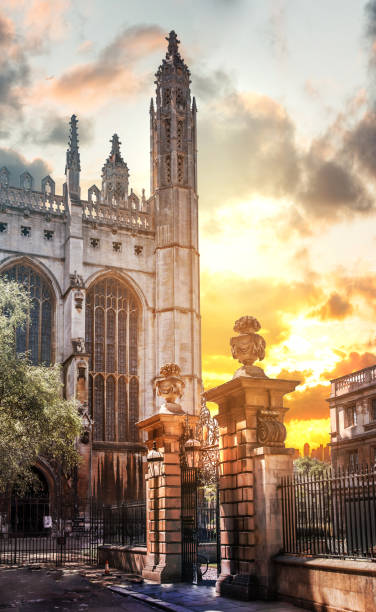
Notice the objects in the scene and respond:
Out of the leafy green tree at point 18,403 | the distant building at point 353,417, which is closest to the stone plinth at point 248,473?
the leafy green tree at point 18,403

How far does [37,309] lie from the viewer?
39.9 metres

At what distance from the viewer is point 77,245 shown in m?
40.2

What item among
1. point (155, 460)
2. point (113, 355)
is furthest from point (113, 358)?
point (155, 460)

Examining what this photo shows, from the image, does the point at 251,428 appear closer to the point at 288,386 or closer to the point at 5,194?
the point at 288,386

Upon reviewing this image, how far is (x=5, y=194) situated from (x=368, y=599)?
3503cm

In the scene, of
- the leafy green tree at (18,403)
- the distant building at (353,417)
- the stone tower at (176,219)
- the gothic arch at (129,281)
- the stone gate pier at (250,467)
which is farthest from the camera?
the gothic arch at (129,281)

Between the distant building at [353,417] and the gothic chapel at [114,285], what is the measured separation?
775cm

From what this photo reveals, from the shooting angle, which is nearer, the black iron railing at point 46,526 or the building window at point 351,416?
the black iron railing at point 46,526

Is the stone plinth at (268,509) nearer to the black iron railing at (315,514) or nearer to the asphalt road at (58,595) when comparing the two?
the black iron railing at (315,514)

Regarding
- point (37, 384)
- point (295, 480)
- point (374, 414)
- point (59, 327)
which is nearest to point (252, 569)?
point (295, 480)

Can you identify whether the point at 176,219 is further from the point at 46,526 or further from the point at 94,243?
the point at 46,526

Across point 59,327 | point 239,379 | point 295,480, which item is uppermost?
point 59,327

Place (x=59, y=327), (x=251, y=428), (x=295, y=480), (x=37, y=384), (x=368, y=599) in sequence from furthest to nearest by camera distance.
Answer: (x=59, y=327) < (x=37, y=384) < (x=251, y=428) < (x=295, y=480) < (x=368, y=599)

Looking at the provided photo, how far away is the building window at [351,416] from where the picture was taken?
37.3 m
